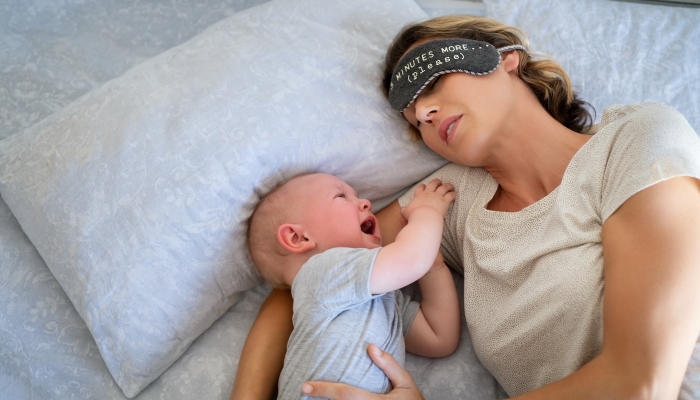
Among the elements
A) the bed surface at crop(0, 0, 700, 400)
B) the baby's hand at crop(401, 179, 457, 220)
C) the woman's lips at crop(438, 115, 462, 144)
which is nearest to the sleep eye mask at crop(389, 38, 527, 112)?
the woman's lips at crop(438, 115, 462, 144)

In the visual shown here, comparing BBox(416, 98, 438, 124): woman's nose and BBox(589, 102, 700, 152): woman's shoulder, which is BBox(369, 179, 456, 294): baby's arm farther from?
BBox(589, 102, 700, 152): woman's shoulder

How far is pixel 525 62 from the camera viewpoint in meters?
1.48

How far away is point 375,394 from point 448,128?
645mm

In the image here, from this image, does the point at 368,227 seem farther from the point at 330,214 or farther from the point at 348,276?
the point at 348,276

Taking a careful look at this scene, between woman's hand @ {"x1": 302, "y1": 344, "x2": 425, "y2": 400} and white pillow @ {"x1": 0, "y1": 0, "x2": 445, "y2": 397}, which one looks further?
white pillow @ {"x1": 0, "y1": 0, "x2": 445, "y2": 397}

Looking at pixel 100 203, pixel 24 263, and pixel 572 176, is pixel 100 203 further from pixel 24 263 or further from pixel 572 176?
A: pixel 572 176

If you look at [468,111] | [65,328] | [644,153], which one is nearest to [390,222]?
[468,111]

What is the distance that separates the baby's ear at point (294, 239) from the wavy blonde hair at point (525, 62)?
0.56m

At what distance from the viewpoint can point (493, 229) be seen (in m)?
1.33

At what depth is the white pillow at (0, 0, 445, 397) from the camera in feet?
4.40

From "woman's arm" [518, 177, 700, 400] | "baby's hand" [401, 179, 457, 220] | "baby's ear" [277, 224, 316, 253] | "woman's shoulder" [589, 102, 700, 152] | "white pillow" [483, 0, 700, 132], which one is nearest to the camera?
"woman's arm" [518, 177, 700, 400]

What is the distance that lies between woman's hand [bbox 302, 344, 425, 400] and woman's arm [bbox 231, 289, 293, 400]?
212mm

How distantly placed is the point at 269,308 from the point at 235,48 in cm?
72

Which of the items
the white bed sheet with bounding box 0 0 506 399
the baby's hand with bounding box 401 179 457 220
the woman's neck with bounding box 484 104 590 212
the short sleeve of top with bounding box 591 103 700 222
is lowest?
the white bed sheet with bounding box 0 0 506 399
